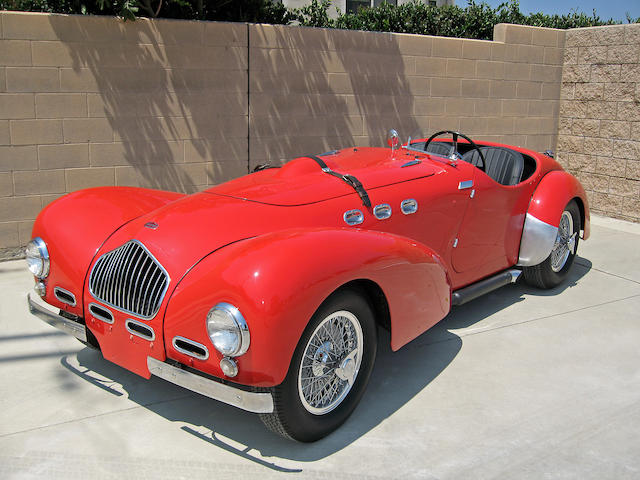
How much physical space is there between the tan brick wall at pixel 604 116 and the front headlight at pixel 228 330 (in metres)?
7.18

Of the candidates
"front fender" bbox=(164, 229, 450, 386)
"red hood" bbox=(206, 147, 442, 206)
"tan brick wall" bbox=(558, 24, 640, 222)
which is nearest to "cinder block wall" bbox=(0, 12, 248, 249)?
"red hood" bbox=(206, 147, 442, 206)

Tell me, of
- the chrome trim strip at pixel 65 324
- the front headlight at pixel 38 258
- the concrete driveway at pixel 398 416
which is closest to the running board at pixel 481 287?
the concrete driveway at pixel 398 416

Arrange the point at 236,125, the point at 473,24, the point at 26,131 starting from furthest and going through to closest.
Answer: the point at 473,24
the point at 236,125
the point at 26,131

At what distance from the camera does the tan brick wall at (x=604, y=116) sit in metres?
8.38

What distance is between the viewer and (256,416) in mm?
3561

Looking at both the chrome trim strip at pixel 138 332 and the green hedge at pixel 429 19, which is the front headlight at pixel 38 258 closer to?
the chrome trim strip at pixel 138 332

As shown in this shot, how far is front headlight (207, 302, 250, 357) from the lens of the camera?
9.34 feet

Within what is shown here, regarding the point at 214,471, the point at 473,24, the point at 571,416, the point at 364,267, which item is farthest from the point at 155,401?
the point at 473,24

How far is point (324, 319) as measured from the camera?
3.14 metres

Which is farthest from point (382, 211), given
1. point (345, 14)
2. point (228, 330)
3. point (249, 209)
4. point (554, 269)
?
point (345, 14)

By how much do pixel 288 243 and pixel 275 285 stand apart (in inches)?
12.6

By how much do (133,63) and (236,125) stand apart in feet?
4.11

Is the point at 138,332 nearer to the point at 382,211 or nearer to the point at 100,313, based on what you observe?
the point at 100,313

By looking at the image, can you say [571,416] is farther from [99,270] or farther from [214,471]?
[99,270]
